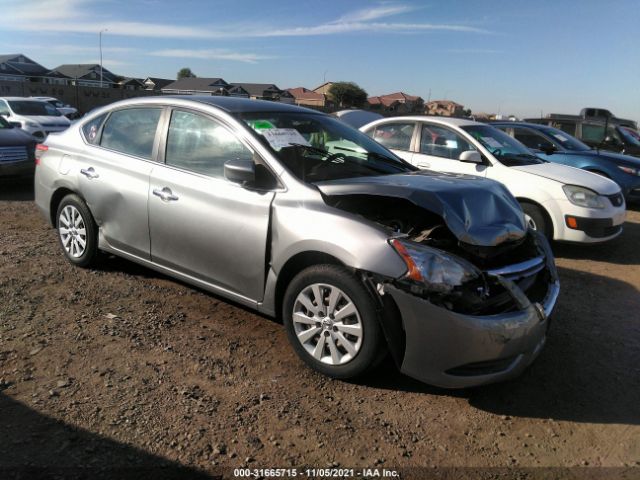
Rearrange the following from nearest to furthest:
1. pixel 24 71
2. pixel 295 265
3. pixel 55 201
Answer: pixel 295 265 < pixel 55 201 < pixel 24 71

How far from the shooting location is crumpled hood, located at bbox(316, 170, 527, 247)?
10.4 feet

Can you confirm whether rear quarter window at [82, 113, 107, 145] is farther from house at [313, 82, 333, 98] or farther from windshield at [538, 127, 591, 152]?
house at [313, 82, 333, 98]

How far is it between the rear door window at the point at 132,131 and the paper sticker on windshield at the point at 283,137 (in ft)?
3.62

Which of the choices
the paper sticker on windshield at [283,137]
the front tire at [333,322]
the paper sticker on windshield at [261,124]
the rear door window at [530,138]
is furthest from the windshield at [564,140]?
the front tire at [333,322]

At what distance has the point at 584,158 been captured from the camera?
885 centimetres

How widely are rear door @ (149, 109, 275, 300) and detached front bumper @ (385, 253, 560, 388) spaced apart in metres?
1.10

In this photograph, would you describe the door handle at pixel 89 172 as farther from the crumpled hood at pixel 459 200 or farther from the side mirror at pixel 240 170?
the crumpled hood at pixel 459 200

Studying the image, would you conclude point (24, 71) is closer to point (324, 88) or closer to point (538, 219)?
point (324, 88)

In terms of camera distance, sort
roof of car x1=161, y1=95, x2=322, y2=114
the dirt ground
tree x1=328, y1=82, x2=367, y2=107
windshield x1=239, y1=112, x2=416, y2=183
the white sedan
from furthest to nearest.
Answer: tree x1=328, y1=82, x2=367, y2=107 → the white sedan → roof of car x1=161, y1=95, x2=322, y2=114 → windshield x1=239, y1=112, x2=416, y2=183 → the dirt ground

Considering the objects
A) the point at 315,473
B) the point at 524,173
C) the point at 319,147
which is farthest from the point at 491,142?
the point at 315,473

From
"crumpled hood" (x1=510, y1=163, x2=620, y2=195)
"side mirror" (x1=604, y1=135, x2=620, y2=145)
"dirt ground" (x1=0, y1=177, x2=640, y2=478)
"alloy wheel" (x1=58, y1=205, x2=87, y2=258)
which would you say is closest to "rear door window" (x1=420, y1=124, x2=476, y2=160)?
"crumpled hood" (x1=510, y1=163, x2=620, y2=195)

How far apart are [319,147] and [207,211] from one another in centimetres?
101

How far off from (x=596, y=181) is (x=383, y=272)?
191 inches

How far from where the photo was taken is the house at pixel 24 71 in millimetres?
64062
